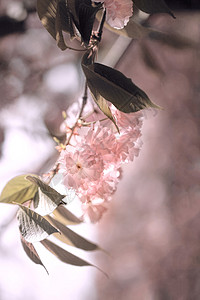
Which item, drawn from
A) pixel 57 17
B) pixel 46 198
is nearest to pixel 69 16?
pixel 57 17

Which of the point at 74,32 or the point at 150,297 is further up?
the point at 74,32

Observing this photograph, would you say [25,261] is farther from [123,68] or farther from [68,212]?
[123,68]

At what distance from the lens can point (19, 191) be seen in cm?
25

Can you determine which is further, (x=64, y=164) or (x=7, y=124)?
(x=7, y=124)

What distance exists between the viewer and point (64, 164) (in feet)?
0.73

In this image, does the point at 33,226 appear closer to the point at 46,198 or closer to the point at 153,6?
the point at 46,198

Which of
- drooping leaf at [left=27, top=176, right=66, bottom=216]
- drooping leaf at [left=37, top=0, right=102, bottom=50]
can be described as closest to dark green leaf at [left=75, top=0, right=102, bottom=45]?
drooping leaf at [left=37, top=0, right=102, bottom=50]

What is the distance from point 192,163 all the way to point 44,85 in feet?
0.64

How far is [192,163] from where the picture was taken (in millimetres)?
217

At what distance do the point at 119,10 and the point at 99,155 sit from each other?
0.10m

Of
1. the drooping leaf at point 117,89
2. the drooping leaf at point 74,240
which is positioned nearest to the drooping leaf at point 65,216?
the drooping leaf at point 74,240

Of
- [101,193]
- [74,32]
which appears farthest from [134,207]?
[74,32]

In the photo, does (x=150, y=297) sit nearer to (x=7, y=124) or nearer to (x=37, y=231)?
(x=37, y=231)

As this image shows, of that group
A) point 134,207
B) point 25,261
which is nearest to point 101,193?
point 134,207
